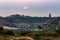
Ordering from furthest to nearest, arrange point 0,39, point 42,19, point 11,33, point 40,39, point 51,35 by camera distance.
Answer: point 42,19, point 11,33, point 51,35, point 40,39, point 0,39

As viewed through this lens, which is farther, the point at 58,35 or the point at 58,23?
the point at 58,23

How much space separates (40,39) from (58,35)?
3.05 m

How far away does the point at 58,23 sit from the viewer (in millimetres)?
34812

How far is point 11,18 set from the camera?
161 ft

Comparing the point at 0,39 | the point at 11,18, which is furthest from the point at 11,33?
the point at 11,18

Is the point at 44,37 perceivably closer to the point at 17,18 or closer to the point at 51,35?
the point at 51,35

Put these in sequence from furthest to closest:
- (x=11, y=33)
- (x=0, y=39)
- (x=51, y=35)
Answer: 1. (x=11, y=33)
2. (x=51, y=35)
3. (x=0, y=39)

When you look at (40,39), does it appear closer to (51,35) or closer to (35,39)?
(35,39)

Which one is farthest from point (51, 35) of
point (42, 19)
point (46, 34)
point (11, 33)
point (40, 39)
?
point (42, 19)

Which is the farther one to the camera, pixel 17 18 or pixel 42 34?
pixel 17 18

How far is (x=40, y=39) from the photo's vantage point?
830 inches

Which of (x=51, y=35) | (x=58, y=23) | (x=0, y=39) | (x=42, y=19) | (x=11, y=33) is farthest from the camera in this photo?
(x=42, y=19)

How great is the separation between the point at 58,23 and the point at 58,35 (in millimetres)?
11451

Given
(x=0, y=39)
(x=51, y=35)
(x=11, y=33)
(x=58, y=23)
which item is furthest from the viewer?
(x=58, y=23)
